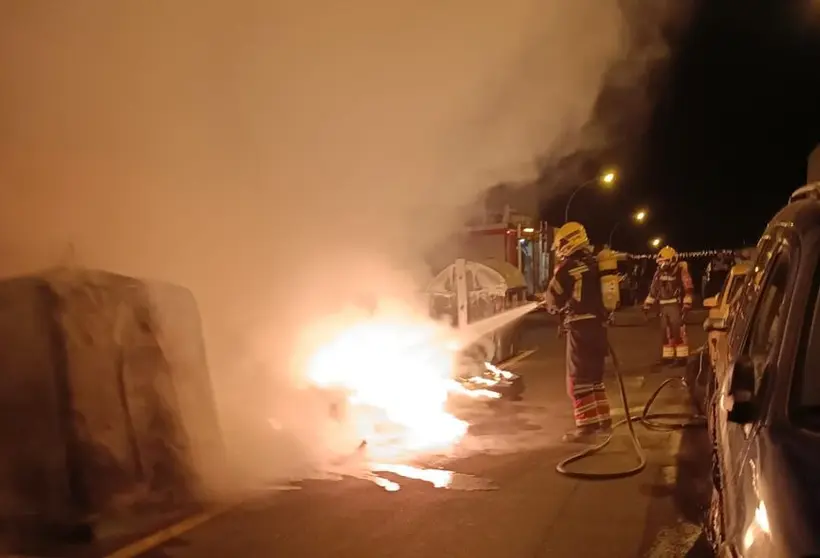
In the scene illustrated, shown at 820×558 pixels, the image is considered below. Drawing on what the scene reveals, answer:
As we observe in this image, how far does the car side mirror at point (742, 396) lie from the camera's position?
2713 mm

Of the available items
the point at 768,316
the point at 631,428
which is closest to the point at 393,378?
the point at 631,428

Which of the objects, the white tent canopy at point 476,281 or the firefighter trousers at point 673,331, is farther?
the white tent canopy at point 476,281

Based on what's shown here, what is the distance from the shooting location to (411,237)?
36.4 ft

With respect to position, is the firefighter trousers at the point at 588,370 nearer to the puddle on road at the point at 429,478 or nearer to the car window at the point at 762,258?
the puddle on road at the point at 429,478

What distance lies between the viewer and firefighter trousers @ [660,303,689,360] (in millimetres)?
12445

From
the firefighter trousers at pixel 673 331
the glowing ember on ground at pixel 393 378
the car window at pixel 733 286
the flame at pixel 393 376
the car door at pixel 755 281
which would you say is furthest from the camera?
the firefighter trousers at pixel 673 331

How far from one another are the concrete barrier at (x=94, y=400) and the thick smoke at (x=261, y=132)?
111 cm

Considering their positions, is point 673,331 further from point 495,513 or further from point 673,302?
point 495,513

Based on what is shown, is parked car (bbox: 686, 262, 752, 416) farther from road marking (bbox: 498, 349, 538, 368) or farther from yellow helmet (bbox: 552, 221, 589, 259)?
road marking (bbox: 498, 349, 538, 368)

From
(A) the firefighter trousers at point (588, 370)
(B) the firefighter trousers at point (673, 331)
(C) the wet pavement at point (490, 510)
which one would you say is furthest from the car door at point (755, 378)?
(B) the firefighter trousers at point (673, 331)

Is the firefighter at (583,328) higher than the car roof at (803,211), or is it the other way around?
the car roof at (803,211)

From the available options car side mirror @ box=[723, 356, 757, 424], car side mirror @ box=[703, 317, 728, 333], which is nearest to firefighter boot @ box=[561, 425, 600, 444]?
car side mirror @ box=[703, 317, 728, 333]

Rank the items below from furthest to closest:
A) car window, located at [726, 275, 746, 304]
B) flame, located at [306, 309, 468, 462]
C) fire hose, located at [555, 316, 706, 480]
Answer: flame, located at [306, 309, 468, 462] → car window, located at [726, 275, 746, 304] → fire hose, located at [555, 316, 706, 480]

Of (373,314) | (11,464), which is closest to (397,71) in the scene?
(373,314)
